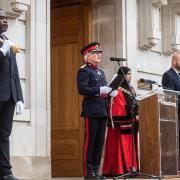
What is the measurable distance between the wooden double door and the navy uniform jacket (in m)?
2.54

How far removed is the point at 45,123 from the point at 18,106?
102 inches

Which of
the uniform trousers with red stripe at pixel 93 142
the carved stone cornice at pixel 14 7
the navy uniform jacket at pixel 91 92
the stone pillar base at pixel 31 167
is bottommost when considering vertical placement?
the stone pillar base at pixel 31 167

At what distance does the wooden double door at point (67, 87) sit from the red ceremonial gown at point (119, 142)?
136 centimetres

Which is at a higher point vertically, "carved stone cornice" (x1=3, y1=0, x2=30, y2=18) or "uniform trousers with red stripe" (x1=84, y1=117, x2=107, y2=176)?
"carved stone cornice" (x1=3, y1=0, x2=30, y2=18)

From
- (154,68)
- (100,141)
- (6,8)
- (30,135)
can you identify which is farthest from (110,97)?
(154,68)

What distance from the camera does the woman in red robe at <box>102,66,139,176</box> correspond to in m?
10.4

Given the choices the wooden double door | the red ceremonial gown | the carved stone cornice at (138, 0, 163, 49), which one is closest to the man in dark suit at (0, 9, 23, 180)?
the red ceremonial gown

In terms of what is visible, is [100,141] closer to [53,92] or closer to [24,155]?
[24,155]

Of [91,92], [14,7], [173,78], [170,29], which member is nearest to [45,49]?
[14,7]

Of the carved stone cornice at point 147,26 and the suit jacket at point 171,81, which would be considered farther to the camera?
the carved stone cornice at point 147,26

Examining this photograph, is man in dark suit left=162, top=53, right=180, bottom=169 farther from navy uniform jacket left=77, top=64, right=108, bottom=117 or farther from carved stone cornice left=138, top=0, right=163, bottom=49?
navy uniform jacket left=77, top=64, right=108, bottom=117

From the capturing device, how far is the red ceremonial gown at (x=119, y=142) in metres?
Answer: 10.4

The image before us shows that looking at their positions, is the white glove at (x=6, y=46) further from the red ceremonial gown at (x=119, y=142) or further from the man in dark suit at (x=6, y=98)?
the red ceremonial gown at (x=119, y=142)

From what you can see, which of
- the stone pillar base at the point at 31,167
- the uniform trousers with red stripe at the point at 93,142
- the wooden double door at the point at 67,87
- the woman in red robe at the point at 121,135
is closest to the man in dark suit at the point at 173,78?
the woman in red robe at the point at 121,135
